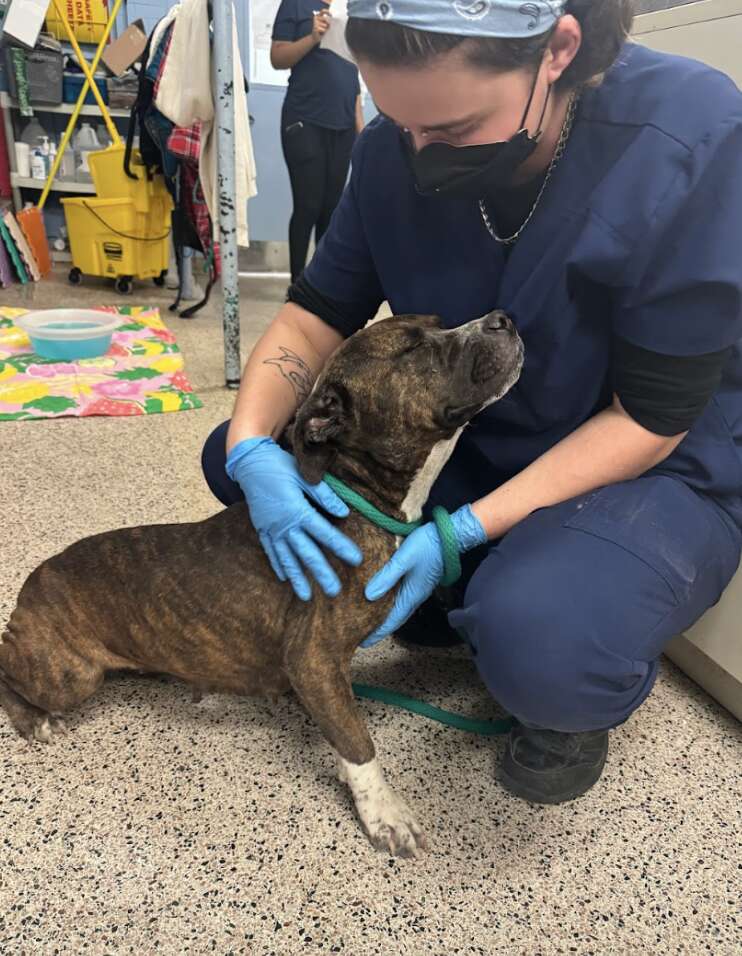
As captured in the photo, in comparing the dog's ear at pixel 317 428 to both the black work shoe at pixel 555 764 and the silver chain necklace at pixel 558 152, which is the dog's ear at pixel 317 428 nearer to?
the silver chain necklace at pixel 558 152

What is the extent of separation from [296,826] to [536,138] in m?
1.21

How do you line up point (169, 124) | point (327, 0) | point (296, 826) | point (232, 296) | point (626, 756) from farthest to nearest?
1. point (169, 124)
2. point (327, 0)
3. point (232, 296)
4. point (626, 756)
5. point (296, 826)

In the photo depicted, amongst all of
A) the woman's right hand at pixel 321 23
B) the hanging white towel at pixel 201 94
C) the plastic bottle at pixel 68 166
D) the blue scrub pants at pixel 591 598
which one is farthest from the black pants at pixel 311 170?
the blue scrub pants at pixel 591 598

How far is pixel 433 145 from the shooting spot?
3.52 ft

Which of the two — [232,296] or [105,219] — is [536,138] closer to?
[232,296]

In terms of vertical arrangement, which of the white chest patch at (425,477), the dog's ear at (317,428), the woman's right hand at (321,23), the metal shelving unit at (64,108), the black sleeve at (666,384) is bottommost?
the metal shelving unit at (64,108)

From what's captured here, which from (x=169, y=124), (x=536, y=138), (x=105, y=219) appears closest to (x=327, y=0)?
(x=169, y=124)

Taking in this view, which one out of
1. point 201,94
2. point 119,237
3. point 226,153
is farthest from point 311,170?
point 119,237

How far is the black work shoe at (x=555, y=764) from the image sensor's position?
50.3 inches

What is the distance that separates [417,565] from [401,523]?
9 centimetres

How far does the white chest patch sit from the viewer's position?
1.29 m

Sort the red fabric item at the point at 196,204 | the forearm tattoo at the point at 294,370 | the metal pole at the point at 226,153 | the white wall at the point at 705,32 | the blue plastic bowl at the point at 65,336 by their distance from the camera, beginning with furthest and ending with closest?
the red fabric item at the point at 196,204 < the blue plastic bowl at the point at 65,336 < the metal pole at the point at 226,153 < the forearm tattoo at the point at 294,370 < the white wall at the point at 705,32

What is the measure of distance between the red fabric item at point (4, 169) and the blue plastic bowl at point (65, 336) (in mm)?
2740

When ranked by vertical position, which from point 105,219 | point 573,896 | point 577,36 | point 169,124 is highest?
point 577,36
